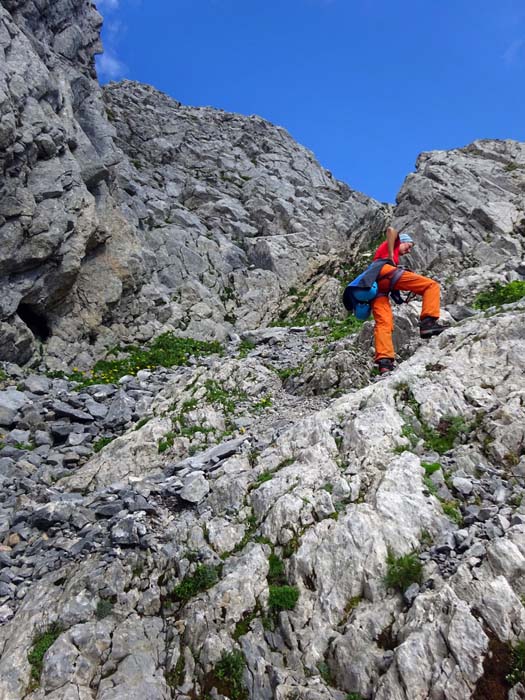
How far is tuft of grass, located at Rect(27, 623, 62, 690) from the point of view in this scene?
246 inches

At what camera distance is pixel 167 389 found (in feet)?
52.6

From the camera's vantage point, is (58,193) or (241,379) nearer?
(241,379)

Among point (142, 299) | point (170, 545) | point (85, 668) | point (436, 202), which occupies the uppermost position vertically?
point (436, 202)

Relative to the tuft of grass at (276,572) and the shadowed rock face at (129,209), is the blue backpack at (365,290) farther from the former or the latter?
the shadowed rock face at (129,209)

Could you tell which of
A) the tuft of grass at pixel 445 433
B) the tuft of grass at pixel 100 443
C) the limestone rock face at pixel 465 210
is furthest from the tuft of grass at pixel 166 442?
the limestone rock face at pixel 465 210

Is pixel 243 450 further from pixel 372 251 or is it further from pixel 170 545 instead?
pixel 372 251

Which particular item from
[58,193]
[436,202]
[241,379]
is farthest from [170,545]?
[436,202]

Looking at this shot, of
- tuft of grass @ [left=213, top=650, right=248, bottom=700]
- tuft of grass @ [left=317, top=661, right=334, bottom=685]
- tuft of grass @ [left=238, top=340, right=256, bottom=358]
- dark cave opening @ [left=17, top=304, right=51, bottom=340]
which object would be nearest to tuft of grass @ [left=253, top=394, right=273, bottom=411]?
tuft of grass @ [left=238, top=340, right=256, bottom=358]

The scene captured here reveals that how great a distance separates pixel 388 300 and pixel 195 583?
Result: 289 inches

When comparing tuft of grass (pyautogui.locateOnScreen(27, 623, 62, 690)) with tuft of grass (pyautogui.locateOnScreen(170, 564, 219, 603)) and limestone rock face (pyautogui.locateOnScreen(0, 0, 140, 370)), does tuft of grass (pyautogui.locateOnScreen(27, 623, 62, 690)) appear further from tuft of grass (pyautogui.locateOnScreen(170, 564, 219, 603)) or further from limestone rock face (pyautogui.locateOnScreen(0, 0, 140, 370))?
limestone rock face (pyautogui.locateOnScreen(0, 0, 140, 370))

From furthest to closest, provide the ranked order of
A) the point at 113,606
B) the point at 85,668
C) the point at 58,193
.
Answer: the point at 58,193 < the point at 113,606 < the point at 85,668

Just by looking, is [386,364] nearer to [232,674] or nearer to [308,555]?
[308,555]

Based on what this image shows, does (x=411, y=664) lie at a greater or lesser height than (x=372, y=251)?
lesser

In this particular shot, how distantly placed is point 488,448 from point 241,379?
8.30 metres
